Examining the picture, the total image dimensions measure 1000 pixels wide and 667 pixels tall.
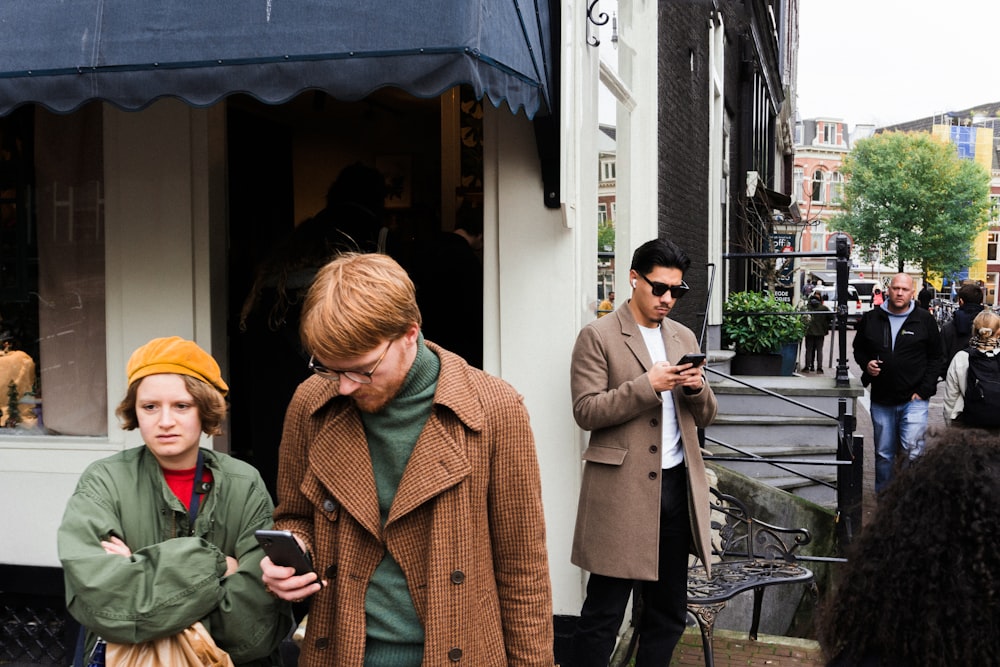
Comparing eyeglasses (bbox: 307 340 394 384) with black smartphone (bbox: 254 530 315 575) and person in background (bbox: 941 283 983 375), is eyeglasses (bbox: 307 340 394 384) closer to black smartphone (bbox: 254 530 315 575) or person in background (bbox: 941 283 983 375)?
black smartphone (bbox: 254 530 315 575)

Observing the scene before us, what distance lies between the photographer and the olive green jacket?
2.32 metres

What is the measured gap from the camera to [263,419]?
16.2 ft

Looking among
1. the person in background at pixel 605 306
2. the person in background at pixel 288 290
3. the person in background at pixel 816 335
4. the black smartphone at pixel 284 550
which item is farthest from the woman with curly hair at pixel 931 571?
the person in background at pixel 816 335

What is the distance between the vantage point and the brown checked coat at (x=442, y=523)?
223cm

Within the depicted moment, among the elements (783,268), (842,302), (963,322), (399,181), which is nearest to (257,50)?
(399,181)

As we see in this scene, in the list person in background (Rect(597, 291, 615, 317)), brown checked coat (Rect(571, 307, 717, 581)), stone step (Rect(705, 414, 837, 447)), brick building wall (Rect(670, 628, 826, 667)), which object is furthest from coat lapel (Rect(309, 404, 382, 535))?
stone step (Rect(705, 414, 837, 447))

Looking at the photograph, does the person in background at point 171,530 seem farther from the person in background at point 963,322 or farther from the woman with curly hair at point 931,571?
the person in background at point 963,322

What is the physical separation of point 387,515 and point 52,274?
3628 millimetres

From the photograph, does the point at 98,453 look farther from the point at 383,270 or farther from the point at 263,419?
the point at 383,270

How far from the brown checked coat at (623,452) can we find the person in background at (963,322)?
25.1 ft

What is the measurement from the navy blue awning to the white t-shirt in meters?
1.13

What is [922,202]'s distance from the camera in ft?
175

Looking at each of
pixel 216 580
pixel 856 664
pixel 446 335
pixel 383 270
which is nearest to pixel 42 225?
pixel 446 335

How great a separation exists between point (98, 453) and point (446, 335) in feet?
6.06
